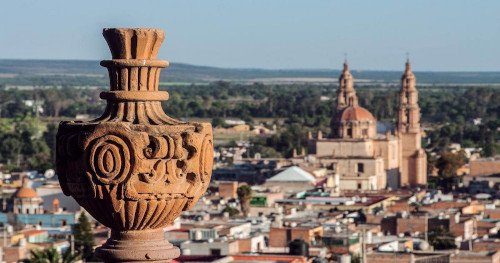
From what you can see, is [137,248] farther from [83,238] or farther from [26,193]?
[26,193]

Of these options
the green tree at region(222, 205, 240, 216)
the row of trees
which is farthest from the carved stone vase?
the row of trees

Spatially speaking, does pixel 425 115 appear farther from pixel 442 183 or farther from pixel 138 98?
pixel 138 98

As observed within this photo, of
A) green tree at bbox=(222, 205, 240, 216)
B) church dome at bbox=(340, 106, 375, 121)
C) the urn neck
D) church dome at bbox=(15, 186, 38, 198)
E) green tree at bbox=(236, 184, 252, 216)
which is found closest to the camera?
the urn neck

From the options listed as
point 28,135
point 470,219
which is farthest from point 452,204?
point 28,135

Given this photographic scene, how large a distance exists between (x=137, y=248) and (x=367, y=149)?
8046 centimetres

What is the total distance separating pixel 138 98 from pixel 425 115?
148m

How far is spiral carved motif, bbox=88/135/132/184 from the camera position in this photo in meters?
7.84

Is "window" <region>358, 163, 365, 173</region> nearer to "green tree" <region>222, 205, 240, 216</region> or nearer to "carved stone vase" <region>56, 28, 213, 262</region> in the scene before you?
"green tree" <region>222, 205, 240, 216</region>

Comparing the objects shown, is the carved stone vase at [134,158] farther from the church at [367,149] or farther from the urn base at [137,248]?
the church at [367,149]

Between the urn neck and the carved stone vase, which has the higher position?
the urn neck

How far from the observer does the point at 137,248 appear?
7.87 meters

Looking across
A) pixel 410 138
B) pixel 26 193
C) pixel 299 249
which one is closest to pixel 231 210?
pixel 26 193

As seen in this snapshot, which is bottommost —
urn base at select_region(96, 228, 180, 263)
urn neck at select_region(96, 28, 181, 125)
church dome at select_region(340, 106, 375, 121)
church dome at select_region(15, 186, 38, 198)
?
church dome at select_region(15, 186, 38, 198)

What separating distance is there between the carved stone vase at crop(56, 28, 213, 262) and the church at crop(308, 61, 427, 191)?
249 ft
